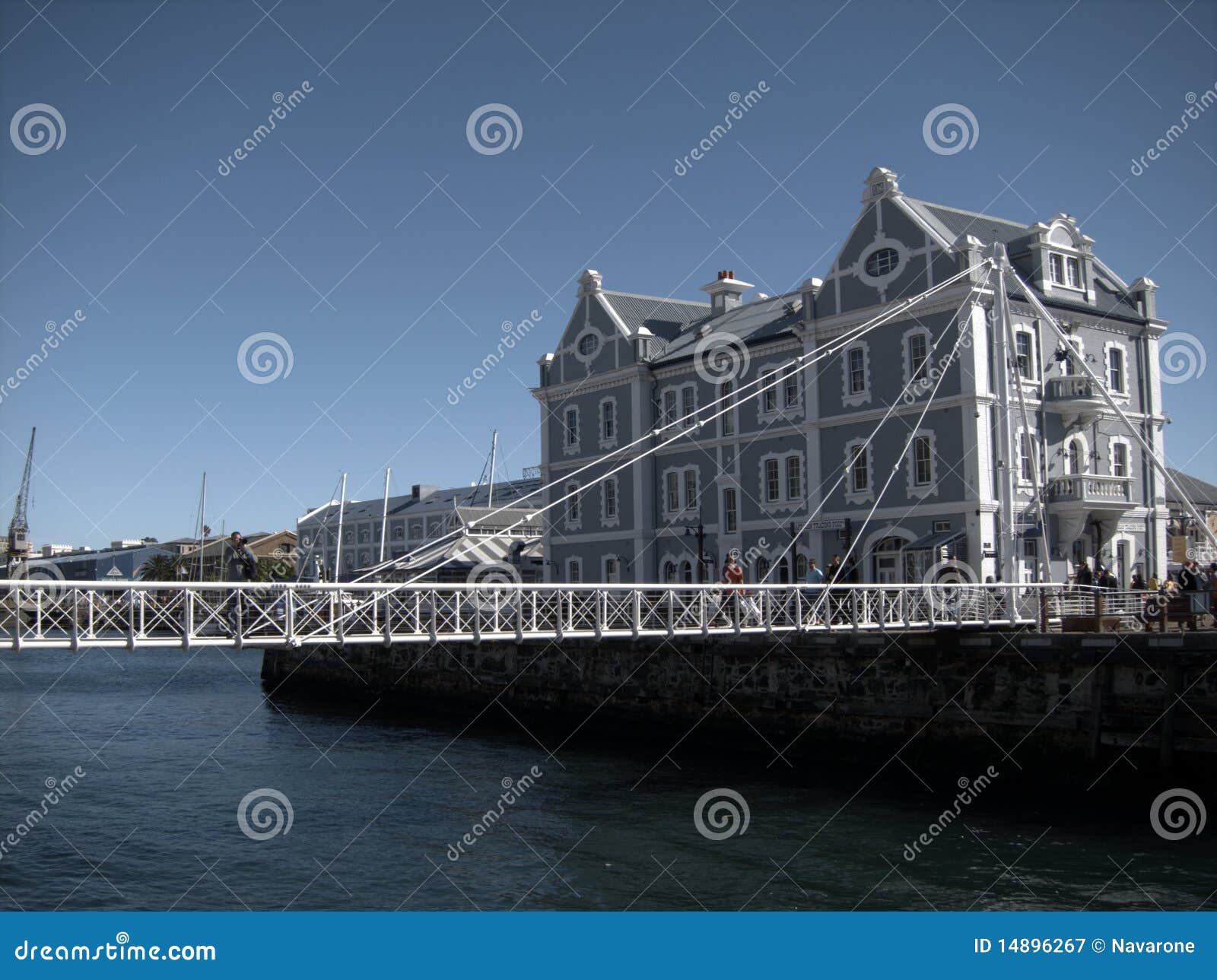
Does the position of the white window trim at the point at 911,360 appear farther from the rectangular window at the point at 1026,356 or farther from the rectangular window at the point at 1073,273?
the rectangular window at the point at 1073,273

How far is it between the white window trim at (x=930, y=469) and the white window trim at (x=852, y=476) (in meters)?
1.43

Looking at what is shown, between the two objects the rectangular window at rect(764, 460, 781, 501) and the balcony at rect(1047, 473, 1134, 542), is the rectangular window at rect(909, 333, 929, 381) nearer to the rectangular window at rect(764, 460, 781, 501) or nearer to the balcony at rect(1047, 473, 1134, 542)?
the balcony at rect(1047, 473, 1134, 542)

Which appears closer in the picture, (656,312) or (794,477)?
(794,477)

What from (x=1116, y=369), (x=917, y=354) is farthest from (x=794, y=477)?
(x=1116, y=369)

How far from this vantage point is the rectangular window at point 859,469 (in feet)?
126

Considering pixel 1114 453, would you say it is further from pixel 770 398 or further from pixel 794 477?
pixel 770 398

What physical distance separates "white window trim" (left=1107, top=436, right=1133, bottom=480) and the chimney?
17.0 meters

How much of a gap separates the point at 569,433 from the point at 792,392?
12706 mm

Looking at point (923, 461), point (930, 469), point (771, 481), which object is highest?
point (771, 481)

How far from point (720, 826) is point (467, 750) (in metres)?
12.9

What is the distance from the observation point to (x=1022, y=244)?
130 feet

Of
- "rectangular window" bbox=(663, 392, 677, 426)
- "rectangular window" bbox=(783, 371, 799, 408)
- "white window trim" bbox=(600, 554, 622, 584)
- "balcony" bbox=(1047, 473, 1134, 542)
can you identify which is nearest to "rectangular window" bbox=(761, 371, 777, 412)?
"rectangular window" bbox=(783, 371, 799, 408)

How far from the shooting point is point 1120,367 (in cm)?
4022

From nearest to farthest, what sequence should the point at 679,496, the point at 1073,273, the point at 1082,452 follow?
the point at 1082,452 → the point at 1073,273 → the point at 679,496
